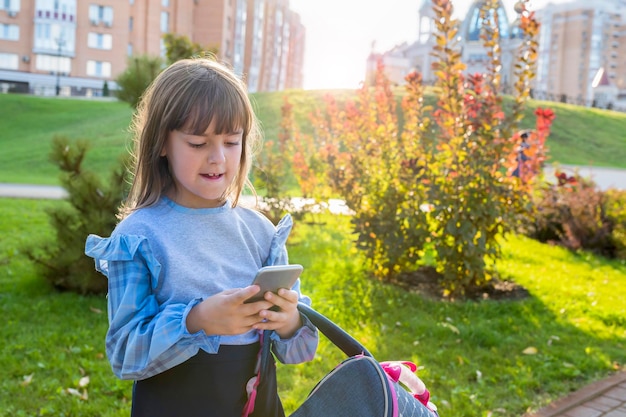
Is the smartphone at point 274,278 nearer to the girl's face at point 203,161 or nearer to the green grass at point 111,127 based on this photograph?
the girl's face at point 203,161

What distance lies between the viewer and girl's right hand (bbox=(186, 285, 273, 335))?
4.95 feet

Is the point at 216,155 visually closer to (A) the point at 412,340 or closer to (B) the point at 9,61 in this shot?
(A) the point at 412,340

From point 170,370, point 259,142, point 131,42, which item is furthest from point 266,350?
point 131,42

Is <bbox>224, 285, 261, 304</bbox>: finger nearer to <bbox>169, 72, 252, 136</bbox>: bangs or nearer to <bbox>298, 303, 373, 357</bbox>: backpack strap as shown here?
<bbox>298, 303, 373, 357</bbox>: backpack strap

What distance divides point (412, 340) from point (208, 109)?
3.54 metres

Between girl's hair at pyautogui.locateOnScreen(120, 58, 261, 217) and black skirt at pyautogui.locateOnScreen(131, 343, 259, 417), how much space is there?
442 millimetres

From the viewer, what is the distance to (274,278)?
4.89 feet

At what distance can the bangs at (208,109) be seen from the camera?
1732 mm

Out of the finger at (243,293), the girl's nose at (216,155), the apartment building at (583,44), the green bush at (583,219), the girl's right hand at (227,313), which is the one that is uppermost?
the apartment building at (583,44)

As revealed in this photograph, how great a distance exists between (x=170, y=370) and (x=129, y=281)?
0.27 meters

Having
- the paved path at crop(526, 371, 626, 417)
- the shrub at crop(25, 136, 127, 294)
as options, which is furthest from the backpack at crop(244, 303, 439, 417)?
the shrub at crop(25, 136, 127, 294)

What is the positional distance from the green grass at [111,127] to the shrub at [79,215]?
1424 centimetres

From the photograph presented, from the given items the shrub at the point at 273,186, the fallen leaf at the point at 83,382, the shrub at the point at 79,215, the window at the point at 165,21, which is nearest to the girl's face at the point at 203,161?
the fallen leaf at the point at 83,382

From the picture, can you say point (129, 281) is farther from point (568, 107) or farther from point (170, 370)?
point (568, 107)
